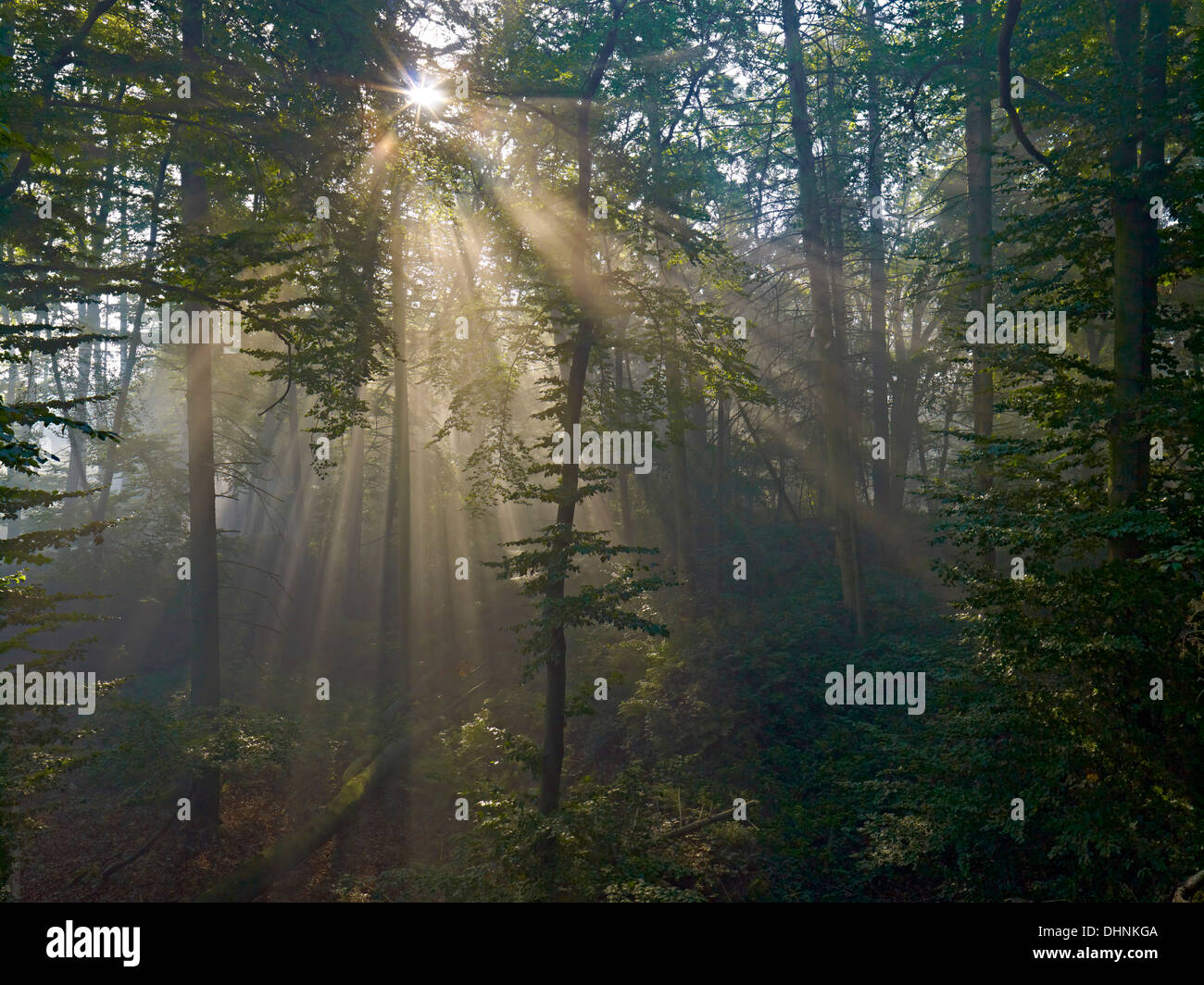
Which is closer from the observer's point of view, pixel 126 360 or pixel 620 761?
pixel 620 761

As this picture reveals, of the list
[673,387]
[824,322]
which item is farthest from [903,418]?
[673,387]

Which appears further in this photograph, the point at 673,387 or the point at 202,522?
the point at 202,522

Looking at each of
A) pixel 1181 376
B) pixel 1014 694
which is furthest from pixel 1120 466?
pixel 1014 694

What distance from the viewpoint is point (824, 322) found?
15.3 m

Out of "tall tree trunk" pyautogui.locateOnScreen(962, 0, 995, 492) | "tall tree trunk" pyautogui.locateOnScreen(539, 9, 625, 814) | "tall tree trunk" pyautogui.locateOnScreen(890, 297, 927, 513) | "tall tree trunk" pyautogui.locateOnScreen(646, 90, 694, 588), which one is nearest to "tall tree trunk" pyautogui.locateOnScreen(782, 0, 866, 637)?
"tall tree trunk" pyautogui.locateOnScreen(962, 0, 995, 492)

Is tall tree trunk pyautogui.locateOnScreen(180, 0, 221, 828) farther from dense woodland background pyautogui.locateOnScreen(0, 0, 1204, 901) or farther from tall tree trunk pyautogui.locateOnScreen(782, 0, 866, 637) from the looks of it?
tall tree trunk pyautogui.locateOnScreen(782, 0, 866, 637)

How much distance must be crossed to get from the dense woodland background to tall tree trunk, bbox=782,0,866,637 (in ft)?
0.35

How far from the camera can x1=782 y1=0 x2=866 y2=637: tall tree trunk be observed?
14977 millimetres

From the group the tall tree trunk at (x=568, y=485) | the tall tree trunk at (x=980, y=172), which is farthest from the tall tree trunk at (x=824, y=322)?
the tall tree trunk at (x=568, y=485)

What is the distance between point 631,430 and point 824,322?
20.5 ft

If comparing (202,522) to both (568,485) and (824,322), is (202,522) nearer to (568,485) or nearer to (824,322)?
(568,485)

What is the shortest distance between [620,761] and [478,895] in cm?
479

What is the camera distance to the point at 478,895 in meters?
8.19
